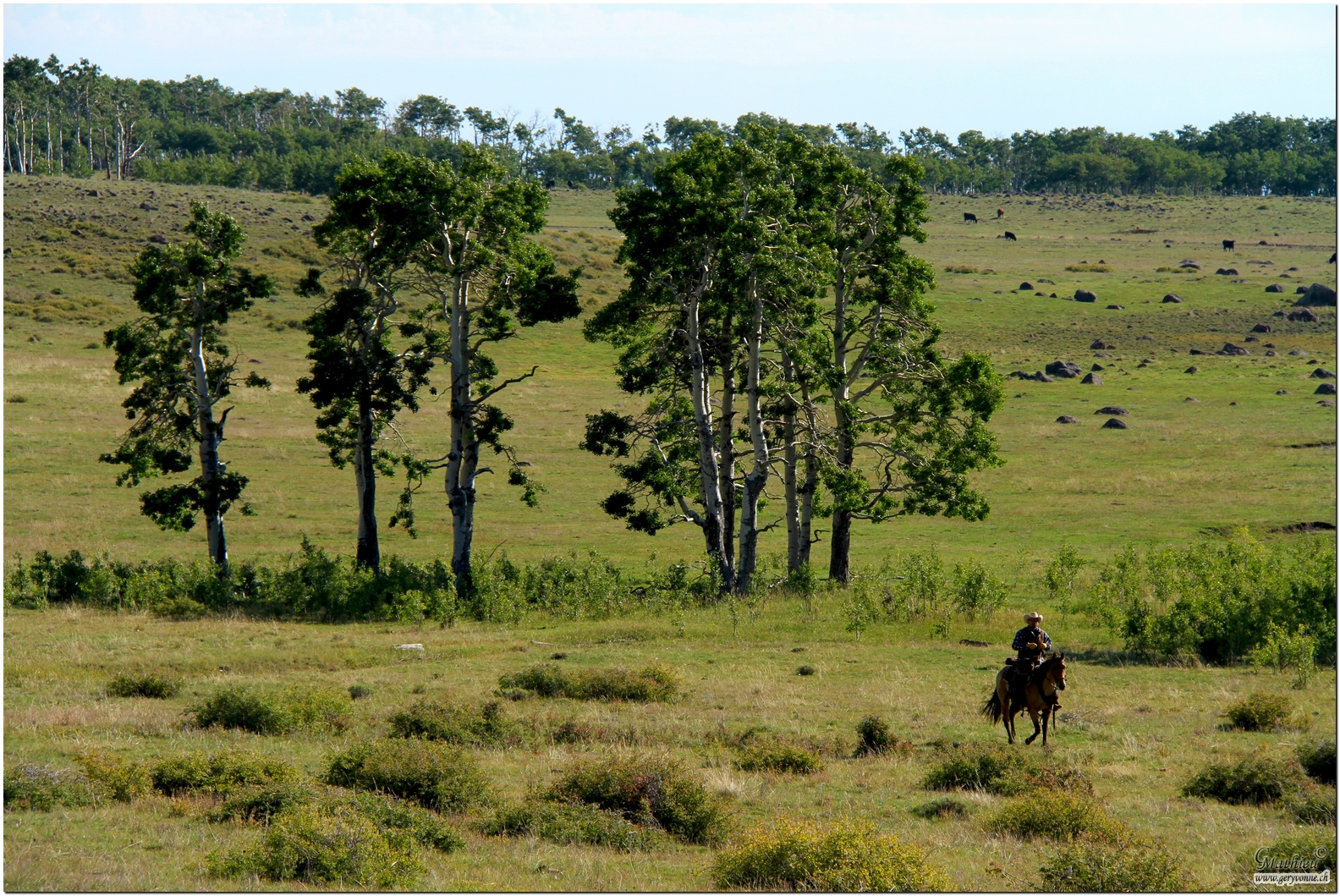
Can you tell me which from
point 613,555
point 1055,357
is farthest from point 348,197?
point 1055,357

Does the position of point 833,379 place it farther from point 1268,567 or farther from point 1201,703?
point 1201,703

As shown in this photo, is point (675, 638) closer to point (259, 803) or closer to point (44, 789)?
point (259, 803)

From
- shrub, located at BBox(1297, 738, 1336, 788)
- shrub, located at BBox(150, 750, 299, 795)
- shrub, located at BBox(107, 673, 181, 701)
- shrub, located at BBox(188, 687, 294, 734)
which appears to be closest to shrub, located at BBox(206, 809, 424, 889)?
shrub, located at BBox(150, 750, 299, 795)

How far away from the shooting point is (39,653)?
25.8m

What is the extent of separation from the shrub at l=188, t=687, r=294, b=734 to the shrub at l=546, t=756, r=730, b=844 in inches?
234

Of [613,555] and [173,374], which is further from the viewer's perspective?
[613,555]

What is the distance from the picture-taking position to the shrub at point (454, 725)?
60.4ft

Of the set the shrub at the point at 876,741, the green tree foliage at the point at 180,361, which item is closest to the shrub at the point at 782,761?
the shrub at the point at 876,741

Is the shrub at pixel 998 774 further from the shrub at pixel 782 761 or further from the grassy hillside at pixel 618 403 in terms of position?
the grassy hillside at pixel 618 403

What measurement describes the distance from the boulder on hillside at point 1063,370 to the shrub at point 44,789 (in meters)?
87.6

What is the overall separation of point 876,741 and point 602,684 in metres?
6.37

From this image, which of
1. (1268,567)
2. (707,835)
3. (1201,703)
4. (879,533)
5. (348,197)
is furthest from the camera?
(879,533)

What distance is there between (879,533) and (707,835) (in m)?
39.3

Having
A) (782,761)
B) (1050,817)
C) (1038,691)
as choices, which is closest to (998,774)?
(1038,691)
